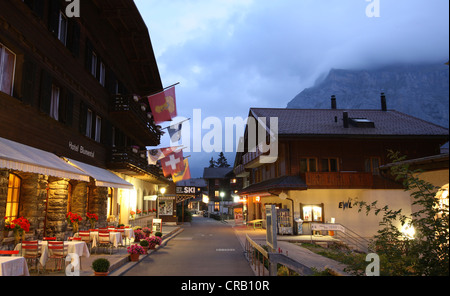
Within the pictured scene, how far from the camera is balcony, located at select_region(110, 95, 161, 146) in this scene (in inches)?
798

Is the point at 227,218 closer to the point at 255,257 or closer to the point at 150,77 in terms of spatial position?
the point at 150,77

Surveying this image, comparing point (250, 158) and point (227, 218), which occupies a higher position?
point (250, 158)

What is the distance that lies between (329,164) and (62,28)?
66.8 ft

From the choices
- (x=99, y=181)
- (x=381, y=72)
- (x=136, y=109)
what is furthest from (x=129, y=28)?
(x=381, y=72)

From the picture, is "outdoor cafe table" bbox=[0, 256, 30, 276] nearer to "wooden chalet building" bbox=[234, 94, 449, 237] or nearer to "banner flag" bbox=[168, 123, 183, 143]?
"banner flag" bbox=[168, 123, 183, 143]

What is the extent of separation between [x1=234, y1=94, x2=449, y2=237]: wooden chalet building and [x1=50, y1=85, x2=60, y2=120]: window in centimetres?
1553

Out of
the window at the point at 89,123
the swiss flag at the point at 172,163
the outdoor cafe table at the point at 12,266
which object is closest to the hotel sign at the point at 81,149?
the window at the point at 89,123

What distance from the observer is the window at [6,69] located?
32.9ft

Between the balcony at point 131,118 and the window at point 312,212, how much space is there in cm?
1327

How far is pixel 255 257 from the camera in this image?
492 inches

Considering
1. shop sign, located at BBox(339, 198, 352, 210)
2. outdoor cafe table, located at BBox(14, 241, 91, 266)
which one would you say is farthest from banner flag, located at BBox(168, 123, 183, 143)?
shop sign, located at BBox(339, 198, 352, 210)

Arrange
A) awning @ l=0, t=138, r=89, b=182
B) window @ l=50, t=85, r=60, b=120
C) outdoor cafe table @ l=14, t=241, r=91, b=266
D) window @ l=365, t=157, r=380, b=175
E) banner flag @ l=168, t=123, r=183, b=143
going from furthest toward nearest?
1. window @ l=365, t=157, r=380, b=175
2. banner flag @ l=168, t=123, r=183, b=143
3. window @ l=50, t=85, r=60, b=120
4. outdoor cafe table @ l=14, t=241, r=91, b=266
5. awning @ l=0, t=138, r=89, b=182

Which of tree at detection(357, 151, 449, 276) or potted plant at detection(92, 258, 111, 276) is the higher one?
tree at detection(357, 151, 449, 276)
